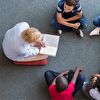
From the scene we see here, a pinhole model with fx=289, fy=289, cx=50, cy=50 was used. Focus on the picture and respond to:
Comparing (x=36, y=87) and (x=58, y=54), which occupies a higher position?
(x=58, y=54)

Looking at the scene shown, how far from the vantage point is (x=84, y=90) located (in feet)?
7.59

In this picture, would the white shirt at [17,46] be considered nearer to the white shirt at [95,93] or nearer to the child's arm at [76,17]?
the child's arm at [76,17]

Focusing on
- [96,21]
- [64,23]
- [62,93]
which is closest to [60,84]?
[62,93]

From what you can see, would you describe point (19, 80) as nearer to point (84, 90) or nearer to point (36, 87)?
point (36, 87)

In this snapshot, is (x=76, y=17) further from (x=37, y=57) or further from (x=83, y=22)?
(x=37, y=57)

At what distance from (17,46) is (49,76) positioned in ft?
1.18

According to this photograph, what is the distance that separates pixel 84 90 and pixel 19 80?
0.54 meters

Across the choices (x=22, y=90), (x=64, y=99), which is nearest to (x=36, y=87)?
(x=22, y=90)

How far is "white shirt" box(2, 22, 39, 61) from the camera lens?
2209mm

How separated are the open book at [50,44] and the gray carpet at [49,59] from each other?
11 centimetres

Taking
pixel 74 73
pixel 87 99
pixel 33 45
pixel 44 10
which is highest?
pixel 44 10

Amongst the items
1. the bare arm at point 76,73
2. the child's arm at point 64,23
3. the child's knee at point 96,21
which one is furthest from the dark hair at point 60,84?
the child's knee at point 96,21

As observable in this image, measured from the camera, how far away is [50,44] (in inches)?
94.7

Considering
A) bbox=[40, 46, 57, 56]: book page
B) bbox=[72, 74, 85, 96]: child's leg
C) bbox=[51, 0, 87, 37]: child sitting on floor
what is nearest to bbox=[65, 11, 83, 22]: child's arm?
bbox=[51, 0, 87, 37]: child sitting on floor
